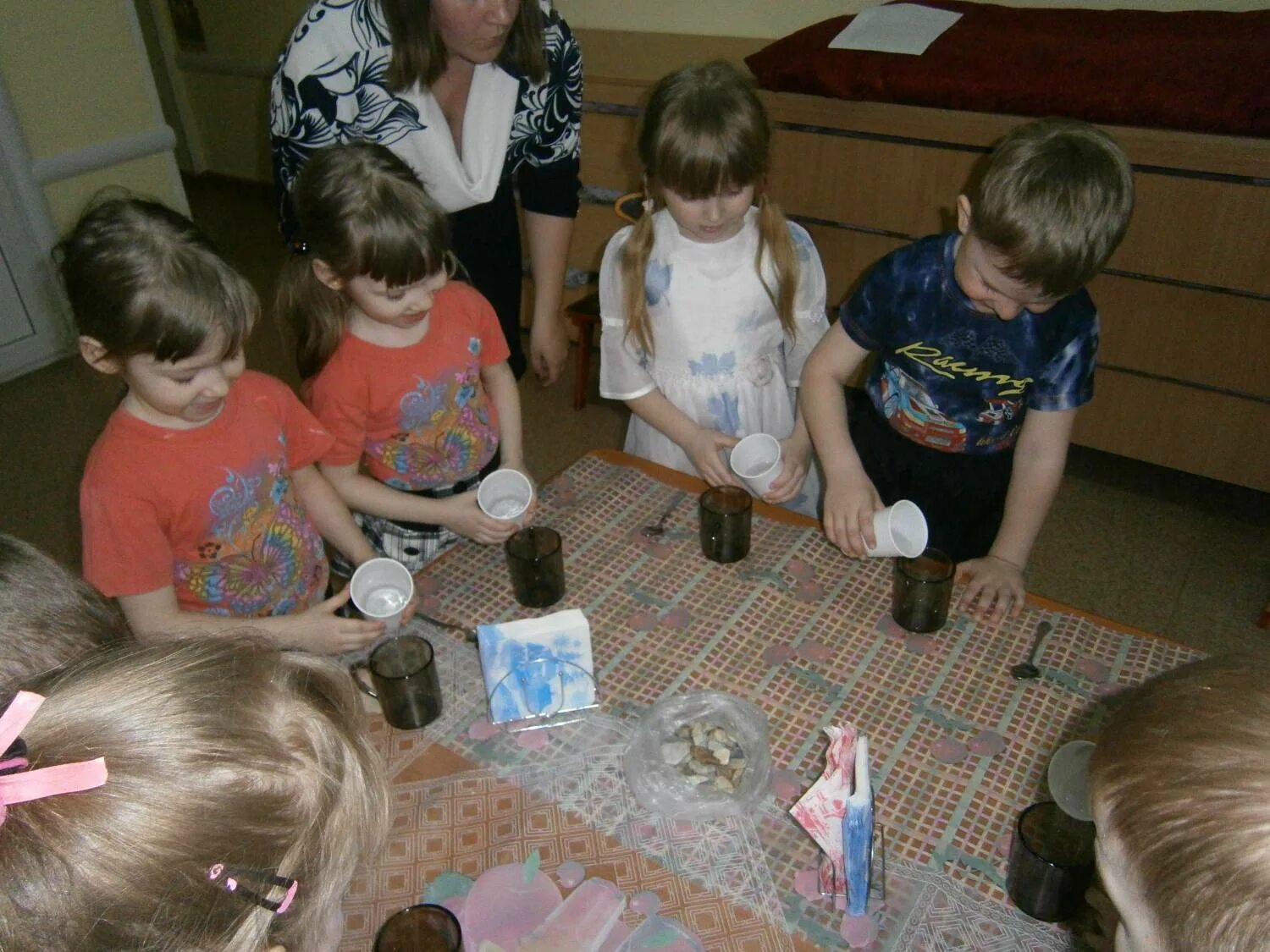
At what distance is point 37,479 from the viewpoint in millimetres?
2949

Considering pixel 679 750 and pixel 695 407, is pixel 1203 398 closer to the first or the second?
pixel 695 407

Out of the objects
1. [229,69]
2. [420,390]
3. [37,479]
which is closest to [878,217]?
[420,390]

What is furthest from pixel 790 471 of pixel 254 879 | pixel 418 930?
pixel 254 879

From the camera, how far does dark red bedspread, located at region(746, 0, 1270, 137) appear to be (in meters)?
2.05

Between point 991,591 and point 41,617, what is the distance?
3.43 ft

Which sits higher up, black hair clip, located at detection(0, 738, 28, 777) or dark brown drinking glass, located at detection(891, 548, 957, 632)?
black hair clip, located at detection(0, 738, 28, 777)

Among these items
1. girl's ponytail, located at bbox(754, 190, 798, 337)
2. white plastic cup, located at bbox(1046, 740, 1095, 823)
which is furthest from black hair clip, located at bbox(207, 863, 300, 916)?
girl's ponytail, located at bbox(754, 190, 798, 337)

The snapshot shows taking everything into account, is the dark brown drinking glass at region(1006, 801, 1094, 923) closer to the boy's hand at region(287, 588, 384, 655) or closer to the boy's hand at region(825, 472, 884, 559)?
the boy's hand at region(825, 472, 884, 559)

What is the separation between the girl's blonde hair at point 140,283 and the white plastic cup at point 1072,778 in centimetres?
108

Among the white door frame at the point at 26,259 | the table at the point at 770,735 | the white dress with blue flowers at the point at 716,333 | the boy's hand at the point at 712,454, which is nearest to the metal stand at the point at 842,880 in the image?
the table at the point at 770,735

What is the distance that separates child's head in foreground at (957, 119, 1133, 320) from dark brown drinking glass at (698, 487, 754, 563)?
46 cm

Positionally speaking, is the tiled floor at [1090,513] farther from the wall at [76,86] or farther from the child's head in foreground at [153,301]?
the child's head in foreground at [153,301]

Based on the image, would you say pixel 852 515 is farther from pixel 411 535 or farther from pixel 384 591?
pixel 411 535

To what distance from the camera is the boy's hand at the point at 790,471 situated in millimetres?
1381
